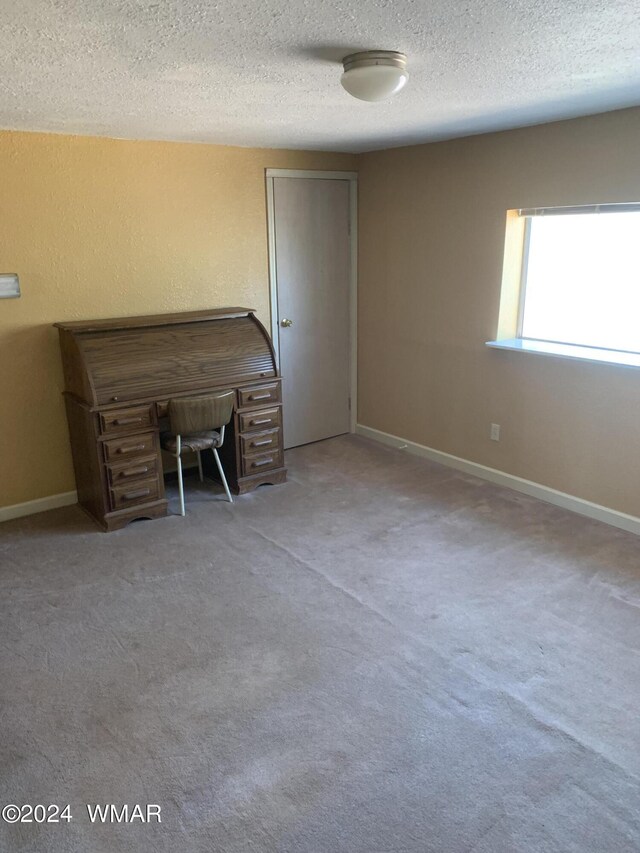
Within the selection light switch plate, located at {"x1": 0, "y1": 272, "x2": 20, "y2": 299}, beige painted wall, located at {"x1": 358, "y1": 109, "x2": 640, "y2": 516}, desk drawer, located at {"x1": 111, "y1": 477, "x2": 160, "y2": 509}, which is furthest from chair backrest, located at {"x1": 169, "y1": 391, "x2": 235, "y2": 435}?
beige painted wall, located at {"x1": 358, "y1": 109, "x2": 640, "y2": 516}

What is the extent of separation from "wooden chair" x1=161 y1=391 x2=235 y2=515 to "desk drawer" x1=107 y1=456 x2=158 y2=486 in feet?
0.43

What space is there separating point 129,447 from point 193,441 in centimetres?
36

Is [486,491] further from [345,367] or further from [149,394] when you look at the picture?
[149,394]

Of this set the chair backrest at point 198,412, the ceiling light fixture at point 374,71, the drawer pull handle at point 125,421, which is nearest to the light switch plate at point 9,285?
the drawer pull handle at point 125,421

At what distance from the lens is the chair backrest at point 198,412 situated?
343cm

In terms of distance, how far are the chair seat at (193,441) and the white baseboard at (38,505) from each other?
28.6 inches

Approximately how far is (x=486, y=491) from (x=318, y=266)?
78.0 inches

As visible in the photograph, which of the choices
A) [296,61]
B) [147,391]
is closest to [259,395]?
[147,391]

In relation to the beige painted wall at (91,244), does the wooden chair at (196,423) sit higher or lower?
lower

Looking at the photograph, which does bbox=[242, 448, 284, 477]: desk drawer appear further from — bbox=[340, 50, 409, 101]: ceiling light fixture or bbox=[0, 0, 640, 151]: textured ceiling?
bbox=[340, 50, 409, 101]: ceiling light fixture

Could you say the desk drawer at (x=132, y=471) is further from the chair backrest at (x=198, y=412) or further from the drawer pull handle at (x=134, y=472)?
the chair backrest at (x=198, y=412)

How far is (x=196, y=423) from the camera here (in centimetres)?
351

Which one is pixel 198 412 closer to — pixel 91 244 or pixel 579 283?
pixel 91 244

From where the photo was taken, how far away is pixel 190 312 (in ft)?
13.2
